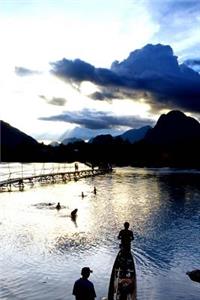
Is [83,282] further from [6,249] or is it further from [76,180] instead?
[76,180]

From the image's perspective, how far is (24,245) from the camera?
3878cm

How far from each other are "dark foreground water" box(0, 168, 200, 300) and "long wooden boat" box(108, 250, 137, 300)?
286 centimetres

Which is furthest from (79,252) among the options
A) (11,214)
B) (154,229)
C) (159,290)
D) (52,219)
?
(11,214)

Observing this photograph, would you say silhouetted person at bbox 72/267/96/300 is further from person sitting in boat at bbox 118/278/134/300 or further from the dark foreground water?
the dark foreground water

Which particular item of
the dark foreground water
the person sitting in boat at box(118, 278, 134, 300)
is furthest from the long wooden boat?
the dark foreground water

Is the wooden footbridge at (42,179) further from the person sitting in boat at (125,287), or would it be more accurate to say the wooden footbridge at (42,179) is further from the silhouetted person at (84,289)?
the silhouetted person at (84,289)

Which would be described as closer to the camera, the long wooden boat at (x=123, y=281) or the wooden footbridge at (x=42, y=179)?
the long wooden boat at (x=123, y=281)

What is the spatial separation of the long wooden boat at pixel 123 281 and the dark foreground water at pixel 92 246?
2.86 m

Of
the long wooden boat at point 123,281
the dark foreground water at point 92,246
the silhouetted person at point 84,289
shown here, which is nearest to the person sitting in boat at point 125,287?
the long wooden boat at point 123,281

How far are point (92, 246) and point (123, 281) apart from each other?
17340mm

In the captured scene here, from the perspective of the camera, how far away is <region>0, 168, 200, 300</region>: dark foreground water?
88.2 ft

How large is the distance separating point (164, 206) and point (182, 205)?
3.77 m

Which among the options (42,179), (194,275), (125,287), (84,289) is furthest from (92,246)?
(42,179)

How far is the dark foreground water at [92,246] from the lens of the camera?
26.9 meters
